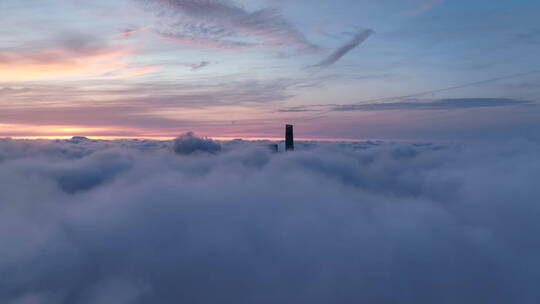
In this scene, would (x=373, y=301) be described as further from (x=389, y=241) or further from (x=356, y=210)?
(x=356, y=210)

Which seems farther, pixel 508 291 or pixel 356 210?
pixel 356 210

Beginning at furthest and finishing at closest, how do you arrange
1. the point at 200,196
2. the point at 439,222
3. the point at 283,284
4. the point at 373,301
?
the point at 200,196, the point at 439,222, the point at 283,284, the point at 373,301

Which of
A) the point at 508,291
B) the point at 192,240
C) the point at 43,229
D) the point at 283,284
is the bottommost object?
the point at 508,291

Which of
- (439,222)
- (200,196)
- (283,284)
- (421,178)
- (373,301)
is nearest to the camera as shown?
(373,301)

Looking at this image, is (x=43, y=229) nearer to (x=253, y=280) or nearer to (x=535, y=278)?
(x=253, y=280)

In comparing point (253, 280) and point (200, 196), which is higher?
point (200, 196)

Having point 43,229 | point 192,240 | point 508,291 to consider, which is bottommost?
point 508,291

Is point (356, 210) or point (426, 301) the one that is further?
point (356, 210)

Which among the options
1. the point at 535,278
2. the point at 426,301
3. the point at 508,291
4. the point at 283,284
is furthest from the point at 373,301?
the point at 535,278

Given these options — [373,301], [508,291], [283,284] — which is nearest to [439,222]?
[508,291]
